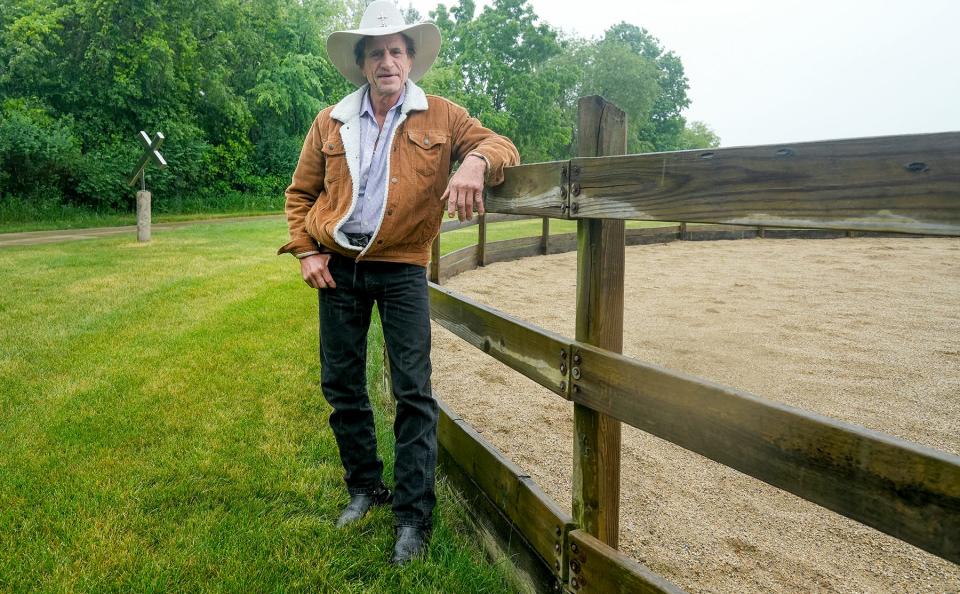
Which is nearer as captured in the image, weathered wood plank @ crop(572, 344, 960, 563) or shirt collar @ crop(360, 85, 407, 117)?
weathered wood plank @ crop(572, 344, 960, 563)

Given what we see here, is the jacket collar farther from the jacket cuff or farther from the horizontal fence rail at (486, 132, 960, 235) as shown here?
the horizontal fence rail at (486, 132, 960, 235)

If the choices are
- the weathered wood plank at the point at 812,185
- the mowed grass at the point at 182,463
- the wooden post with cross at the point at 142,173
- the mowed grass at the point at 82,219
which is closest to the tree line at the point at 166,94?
the mowed grass at the point at 82,219

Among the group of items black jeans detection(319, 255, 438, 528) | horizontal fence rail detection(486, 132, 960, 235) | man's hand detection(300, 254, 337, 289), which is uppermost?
horizontal fence rail detection(486, 132, 960, 235)

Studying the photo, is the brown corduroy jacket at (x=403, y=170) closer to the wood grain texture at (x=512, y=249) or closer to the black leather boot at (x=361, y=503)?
the black leather boot at (x=361, y=503)

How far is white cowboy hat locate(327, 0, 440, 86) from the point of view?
2.61 m

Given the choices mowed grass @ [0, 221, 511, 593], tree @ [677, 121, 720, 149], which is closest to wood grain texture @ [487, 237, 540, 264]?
mowed grass @ [0, 221, 511, 593]

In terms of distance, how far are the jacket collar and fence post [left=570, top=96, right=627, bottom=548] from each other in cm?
74

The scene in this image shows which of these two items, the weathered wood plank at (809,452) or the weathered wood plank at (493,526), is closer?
the weathered wood plank at (809,452)

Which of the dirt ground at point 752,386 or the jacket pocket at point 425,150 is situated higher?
the jacket pocket at point 425,150

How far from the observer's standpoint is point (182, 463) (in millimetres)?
3391

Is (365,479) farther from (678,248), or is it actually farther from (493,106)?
(493,106)

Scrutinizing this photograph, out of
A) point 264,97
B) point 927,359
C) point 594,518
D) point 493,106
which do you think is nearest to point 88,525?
point 594,518

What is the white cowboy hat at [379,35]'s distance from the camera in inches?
103

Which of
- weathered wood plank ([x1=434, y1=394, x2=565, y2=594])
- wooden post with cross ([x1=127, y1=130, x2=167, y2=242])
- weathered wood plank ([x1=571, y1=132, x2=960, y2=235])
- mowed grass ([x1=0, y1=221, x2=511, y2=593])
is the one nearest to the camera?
weathered wood plank ([x1=571, y1=132, x2=960, y2=235])
